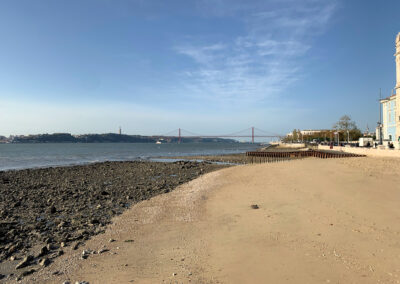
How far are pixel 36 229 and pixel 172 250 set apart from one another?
512 cm

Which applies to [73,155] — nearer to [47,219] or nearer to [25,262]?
[47,219]

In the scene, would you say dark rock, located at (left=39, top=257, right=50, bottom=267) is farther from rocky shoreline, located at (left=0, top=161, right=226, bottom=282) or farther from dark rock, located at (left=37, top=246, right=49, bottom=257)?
dark rock, located at (left=37, top=246, right=49, bottom=257)

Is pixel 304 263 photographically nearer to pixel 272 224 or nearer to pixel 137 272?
pixel 272 224

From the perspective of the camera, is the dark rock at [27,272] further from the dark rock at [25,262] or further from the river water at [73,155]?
the river water at [73,155]

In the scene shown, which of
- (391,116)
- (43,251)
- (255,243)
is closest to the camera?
(255,243)

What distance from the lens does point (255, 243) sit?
647cm

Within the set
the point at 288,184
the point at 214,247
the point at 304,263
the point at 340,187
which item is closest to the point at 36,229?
the point at 214,247

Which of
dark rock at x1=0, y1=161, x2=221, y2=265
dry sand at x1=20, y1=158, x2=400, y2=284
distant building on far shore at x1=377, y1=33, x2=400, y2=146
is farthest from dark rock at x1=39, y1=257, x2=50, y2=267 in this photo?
distant building on far shore at x1=377, y1=33, x2=400, y2=146

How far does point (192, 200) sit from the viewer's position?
479 inches

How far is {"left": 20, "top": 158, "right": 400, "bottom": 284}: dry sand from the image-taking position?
502cm

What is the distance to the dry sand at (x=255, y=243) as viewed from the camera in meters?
5.02

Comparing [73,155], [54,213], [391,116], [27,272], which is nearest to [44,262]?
[27,272]

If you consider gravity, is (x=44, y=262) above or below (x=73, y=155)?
above

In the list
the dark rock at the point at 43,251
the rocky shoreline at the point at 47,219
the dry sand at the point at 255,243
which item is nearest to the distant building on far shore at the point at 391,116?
the dry sand at the point at 255,243
